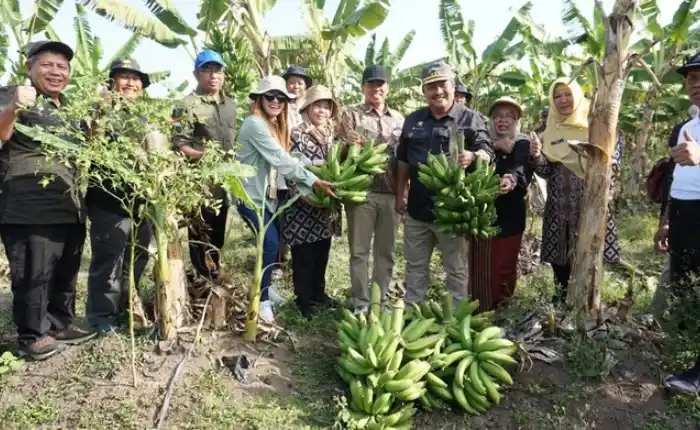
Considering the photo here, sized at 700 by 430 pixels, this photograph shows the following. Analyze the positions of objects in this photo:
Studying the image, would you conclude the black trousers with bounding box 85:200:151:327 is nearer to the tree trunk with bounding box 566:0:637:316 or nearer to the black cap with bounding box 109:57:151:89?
the black cap with bounding box 109:57:151:89

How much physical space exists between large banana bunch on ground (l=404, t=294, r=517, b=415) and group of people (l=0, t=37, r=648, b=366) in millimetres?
846

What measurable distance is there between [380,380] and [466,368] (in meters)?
0.60

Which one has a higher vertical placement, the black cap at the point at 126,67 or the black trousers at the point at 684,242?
the black cap at the point at 126,67

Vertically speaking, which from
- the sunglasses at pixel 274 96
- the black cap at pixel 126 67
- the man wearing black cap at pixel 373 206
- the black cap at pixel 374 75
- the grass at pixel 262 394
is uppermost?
the black cap at pixel 374 75

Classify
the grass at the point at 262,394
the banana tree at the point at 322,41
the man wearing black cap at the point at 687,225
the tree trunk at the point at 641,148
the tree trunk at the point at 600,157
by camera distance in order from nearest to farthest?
the grass at the point at 262,394 → the man wearing black cap at the point at 687,225 → the tree trunk at the point at 600,157 → the banana tree at the point at 322,41 → the tree trunk at the point at 641,148

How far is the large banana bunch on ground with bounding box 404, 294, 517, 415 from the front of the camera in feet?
10.9

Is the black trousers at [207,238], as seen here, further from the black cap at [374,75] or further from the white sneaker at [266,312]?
the black cap at [374,75]

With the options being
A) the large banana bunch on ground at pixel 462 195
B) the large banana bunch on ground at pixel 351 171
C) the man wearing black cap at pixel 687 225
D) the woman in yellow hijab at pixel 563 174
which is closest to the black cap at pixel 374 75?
the large banana bunch on ground at pixel 351 171

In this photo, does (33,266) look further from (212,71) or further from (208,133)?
(212,71)

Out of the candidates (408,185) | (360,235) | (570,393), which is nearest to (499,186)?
(408,185)

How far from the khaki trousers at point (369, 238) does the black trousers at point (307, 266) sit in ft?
0.86

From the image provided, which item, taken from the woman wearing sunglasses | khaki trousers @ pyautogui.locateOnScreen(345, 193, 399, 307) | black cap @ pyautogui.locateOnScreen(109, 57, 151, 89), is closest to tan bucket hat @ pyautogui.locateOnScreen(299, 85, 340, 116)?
the woman wearing sunglasses

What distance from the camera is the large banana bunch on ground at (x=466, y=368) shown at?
10.9ft

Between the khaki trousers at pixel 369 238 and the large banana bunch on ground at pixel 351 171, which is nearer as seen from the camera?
the large banana bunch on ground at pixel 351 171
